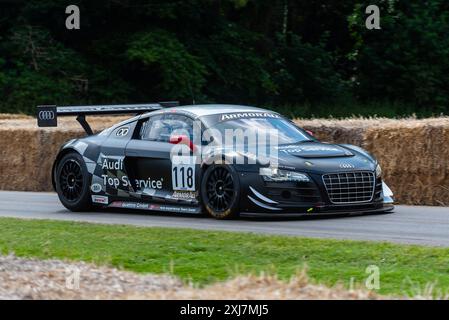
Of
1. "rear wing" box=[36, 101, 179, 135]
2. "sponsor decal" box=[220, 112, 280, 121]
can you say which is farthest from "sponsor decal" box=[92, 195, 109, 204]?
"sponsor decal" box=[220, 112, 280, 121]

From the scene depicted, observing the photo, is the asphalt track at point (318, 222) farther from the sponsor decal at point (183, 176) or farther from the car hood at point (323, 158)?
the car hood at point (323, 158)

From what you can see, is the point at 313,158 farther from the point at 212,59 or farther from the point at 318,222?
the point at 212,59

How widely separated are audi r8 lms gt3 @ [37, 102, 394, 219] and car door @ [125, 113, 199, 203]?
0.01m

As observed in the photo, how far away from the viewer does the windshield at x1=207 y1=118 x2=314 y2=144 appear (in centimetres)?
1401

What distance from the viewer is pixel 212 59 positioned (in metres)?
36.2

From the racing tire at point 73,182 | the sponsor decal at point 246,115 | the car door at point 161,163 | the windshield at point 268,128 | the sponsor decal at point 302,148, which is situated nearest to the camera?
the sponsor decal at point 302,148

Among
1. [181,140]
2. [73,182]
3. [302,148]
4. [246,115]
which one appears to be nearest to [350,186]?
[302,148]

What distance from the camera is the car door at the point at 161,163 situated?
13.9 metres

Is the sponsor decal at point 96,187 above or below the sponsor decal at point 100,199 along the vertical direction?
above

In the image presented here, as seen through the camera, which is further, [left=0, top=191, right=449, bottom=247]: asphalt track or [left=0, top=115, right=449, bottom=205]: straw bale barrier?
[left=0, top=115, right=449, bottom=205]: straw bale barrier

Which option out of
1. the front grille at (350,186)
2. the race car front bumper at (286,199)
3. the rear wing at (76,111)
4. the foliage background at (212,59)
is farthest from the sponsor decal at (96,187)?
the foliage background at (212,59)

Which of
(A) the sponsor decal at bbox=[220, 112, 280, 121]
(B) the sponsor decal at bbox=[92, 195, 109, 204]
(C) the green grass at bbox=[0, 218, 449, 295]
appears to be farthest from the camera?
(B) the sponsor decal at bbox=[92, 195, 109, 204]

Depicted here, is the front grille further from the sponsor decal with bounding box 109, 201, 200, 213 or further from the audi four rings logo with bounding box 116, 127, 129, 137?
the audi four rings logo with bounding box 116, 127, 129, 137

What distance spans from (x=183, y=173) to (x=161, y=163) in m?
0.44
